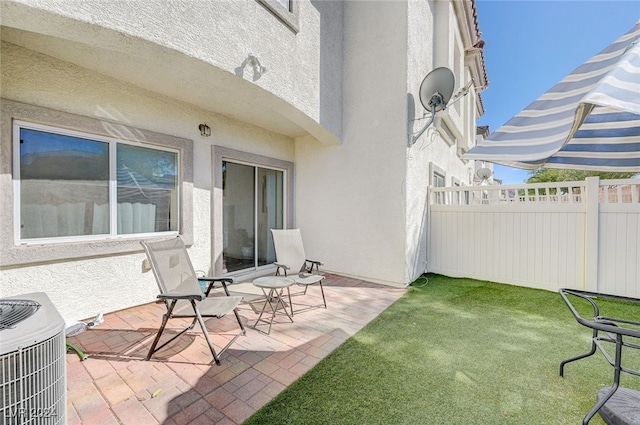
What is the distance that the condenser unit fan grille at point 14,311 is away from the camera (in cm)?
152

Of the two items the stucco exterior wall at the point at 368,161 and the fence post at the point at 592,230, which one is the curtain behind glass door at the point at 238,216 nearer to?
the stucco exterior wall at the point at 368,161

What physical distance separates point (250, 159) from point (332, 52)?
3.35 meters

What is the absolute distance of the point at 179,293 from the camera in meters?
3.46

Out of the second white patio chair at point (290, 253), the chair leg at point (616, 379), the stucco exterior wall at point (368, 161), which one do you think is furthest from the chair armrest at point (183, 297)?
the stucco exterior wall at point (368, 161)

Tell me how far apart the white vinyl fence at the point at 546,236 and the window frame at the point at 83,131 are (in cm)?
627

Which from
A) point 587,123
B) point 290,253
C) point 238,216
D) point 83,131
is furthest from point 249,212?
point 587,123

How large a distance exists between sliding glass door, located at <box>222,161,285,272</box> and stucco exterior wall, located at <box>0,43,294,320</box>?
2.05 ft

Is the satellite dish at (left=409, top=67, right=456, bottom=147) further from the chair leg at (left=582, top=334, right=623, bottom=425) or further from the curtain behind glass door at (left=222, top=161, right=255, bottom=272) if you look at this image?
the chair leg at (left=582, top=334, right=623, bottom=425)

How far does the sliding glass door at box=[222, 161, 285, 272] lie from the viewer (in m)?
6.46

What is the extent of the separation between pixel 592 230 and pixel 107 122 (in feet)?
30.7

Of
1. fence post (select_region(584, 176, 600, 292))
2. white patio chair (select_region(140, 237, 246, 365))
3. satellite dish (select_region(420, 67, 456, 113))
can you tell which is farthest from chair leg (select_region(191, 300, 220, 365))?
fence post (select_region(584, 176, 600, 292))

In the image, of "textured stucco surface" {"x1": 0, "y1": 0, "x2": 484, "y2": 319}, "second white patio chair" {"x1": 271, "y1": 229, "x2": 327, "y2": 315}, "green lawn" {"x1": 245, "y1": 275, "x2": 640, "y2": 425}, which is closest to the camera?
"green lawn" {"x1": 245, "y1": 275, "x2": 640, "y2": 425}

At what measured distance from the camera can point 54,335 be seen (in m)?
1.56

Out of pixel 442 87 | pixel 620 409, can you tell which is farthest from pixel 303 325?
pixel 442 87
